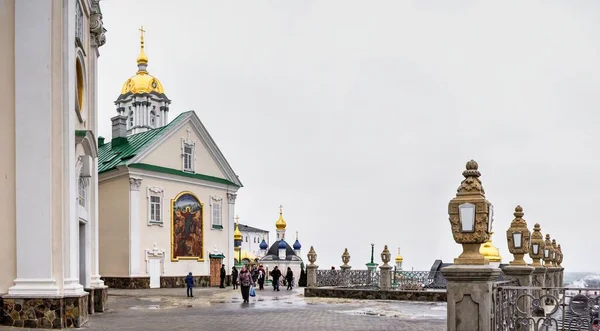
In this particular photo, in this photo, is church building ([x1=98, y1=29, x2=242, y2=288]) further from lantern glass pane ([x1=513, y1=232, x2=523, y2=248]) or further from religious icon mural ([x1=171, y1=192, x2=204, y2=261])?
lantern glass pane ([x1=513, y1=232, x2=523, y2=248])

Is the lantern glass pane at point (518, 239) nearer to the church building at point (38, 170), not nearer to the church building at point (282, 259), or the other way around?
the church building at point (38, 170)

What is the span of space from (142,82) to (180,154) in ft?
60.3

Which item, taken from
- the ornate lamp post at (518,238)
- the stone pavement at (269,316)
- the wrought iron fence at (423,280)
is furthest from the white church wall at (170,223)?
the ornate lamp post at (518,238)

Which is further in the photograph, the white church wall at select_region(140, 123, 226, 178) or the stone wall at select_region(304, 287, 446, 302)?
the white church wall at select_region(140, 123, 226, 178)

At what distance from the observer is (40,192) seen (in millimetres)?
13266

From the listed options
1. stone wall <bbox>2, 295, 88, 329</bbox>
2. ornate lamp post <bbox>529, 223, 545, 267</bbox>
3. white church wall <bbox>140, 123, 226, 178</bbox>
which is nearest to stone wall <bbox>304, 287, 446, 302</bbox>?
ornate lamp post <bbox>529, 223, 545, 267</bbox>

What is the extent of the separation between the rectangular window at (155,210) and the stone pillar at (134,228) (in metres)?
0.94

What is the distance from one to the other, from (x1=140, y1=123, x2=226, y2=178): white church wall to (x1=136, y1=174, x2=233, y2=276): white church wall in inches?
31.8

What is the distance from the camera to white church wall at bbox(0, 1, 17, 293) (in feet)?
43.2

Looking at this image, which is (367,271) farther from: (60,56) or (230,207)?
(60,56)

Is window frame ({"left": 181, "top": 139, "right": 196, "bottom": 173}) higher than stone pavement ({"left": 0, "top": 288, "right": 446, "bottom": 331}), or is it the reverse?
window frame ({"left": 181, "top": 139, "right": 196, "bottom": 173})

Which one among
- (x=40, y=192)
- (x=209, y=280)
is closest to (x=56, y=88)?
(x=40, y=192)

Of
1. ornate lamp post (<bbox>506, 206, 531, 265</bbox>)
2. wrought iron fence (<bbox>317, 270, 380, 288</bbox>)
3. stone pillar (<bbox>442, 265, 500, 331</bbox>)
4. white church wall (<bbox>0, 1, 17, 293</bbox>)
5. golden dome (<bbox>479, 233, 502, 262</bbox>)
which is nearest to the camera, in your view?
stone pillar (<bbox>442, 265, 500, 331</bbox>)

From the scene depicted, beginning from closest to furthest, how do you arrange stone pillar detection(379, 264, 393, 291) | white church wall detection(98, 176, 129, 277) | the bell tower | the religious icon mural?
stone pillar detection(379, 264, 393, 291)
white church wall detection(98, 176, 129, 277)
the religious icon mural
the bell tower
